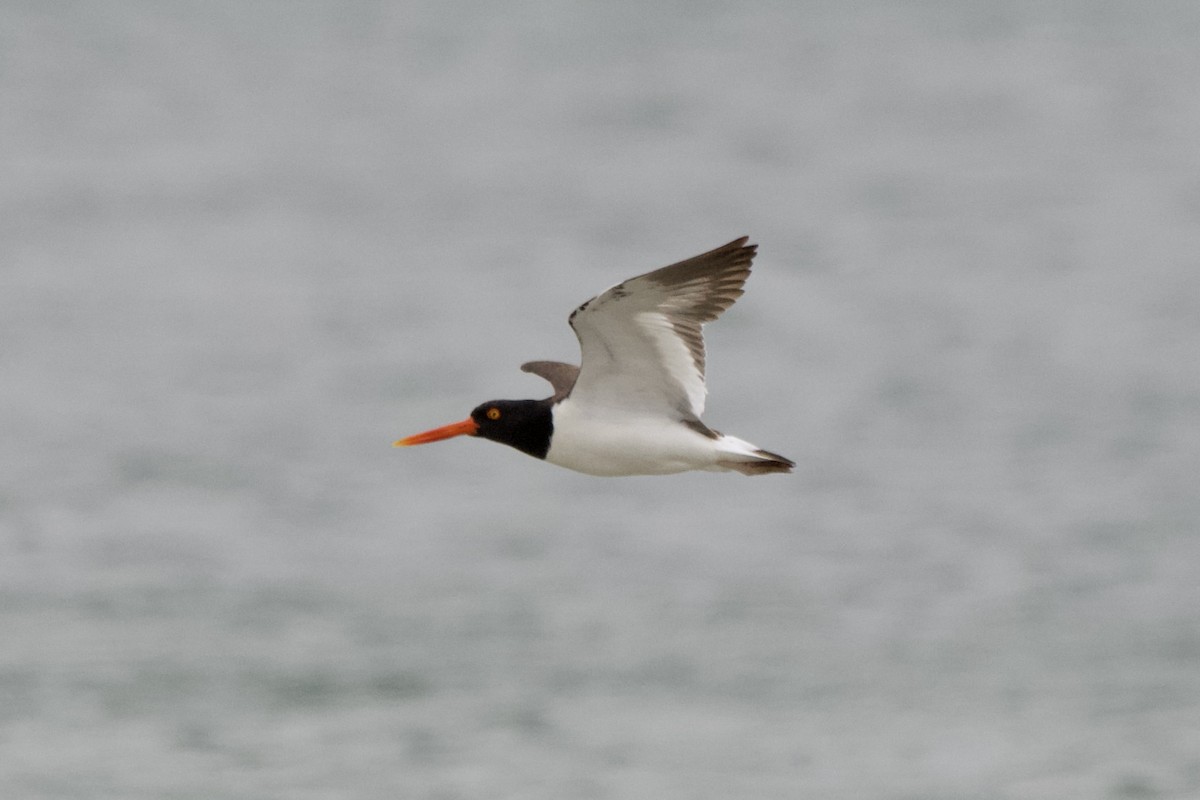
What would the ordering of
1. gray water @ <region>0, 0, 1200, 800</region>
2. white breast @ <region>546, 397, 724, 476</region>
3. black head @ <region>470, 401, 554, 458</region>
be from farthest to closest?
gray water @ <region>0, 0, 1200, 800</region> → black head @ <region>470, 401, 554, 458</region> → white breast @ <region>546, 397, 724, 476</region>

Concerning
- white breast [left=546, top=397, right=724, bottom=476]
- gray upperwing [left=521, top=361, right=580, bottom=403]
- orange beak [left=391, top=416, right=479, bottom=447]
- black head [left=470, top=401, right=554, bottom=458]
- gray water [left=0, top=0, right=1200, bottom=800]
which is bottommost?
white breast [left=546, top=397, right=724, bottom=476]

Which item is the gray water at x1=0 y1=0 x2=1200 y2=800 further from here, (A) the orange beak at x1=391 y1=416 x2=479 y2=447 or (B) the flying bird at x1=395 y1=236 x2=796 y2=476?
(B) the flying bird at x1=395 y1=236 x2=796 y2=476

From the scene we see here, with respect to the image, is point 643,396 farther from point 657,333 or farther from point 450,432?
point 450,432

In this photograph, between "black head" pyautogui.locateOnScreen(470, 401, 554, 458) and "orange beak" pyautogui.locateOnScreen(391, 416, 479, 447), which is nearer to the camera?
"black head" pyautogui.locateOnScreen(470, 401, 554, 458)

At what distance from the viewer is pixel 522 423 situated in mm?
13383

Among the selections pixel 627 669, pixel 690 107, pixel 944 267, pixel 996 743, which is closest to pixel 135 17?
pixel 690 107

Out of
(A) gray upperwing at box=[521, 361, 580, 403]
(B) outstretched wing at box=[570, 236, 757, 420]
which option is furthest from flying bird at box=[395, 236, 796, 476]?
(A) gray upperwing at box=[521, 361, 580, 403]

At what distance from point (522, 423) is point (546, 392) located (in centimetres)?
1725

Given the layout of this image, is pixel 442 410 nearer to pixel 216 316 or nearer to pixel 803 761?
pixel 216 316

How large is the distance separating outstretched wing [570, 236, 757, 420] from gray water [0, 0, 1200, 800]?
9.84 m

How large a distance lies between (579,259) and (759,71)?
9408mm

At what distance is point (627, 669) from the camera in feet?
82.6

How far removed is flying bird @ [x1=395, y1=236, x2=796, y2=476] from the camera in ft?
41.9

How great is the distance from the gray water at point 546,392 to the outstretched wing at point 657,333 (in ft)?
32.3
